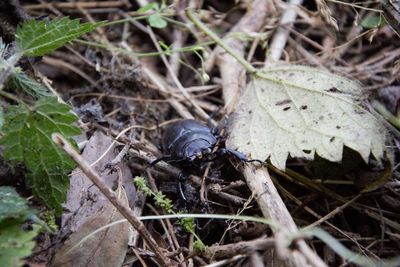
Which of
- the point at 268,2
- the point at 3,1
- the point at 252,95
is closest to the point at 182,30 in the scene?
the point at 268,2

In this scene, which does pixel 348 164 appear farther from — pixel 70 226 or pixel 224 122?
pixel 70 226

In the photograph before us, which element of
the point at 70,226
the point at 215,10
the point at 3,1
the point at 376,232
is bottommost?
the point at 376,232

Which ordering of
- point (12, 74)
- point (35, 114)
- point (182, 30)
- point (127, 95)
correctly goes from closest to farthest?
point (35, 114) → point (12, 74) → point (127, 95) → point (182, 30)

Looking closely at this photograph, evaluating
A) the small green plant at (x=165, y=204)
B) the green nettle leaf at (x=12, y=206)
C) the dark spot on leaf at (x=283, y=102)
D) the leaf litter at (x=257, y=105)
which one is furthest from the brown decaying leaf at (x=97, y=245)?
the dark spot on leaf at (x=283, y=102)

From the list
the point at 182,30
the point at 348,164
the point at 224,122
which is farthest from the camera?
the point at 182,30

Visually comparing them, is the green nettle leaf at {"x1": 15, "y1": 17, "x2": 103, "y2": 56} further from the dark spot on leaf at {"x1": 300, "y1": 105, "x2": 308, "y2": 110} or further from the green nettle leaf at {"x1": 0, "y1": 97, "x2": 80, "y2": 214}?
the dark spot on leaf at {"x1": 300, "y1": 105, "x2": 308, "y2": 110}

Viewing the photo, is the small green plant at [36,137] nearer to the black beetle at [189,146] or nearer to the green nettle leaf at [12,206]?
the green nettle leaf at [12,206]
